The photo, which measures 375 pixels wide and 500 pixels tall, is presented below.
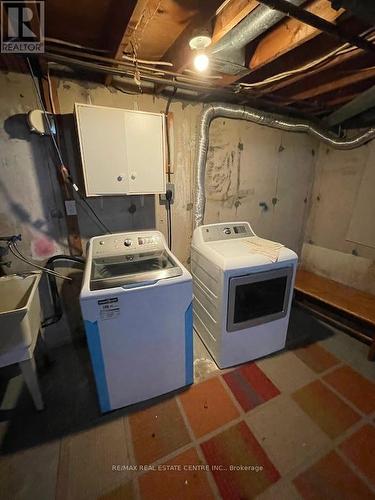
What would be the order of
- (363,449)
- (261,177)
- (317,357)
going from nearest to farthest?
(363,449)
(317,357)
(261,177)

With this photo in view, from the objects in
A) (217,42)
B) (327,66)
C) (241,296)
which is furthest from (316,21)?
(241,296)

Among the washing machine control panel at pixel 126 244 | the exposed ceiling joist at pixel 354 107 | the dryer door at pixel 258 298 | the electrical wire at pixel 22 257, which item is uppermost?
the exposed ceiling joist at pixel 354 107

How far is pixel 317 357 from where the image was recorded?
2.07 m

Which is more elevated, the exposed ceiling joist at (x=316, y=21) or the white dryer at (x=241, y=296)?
the exposed ceiling joist at (x=316, y=21)

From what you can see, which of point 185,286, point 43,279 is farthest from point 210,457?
point 43,279

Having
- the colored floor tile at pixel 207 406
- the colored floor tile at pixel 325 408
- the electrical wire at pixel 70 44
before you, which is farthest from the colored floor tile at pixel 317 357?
the electrical wire at pixel 70 44

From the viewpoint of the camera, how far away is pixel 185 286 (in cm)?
146

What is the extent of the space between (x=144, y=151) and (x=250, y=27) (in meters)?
1.00

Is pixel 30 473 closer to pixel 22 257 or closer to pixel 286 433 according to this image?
pixel 22 257

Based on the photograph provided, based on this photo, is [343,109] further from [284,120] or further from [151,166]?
[151,166]

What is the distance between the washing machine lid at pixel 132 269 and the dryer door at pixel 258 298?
0.52 metres

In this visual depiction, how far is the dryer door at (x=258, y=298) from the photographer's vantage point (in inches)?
67.9

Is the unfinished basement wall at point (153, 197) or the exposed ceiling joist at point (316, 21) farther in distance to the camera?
the unfinished basement wall at point (153, 197)

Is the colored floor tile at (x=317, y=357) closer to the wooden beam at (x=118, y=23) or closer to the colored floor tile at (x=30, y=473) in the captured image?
the colored floor tile at (x=30, y=473)
